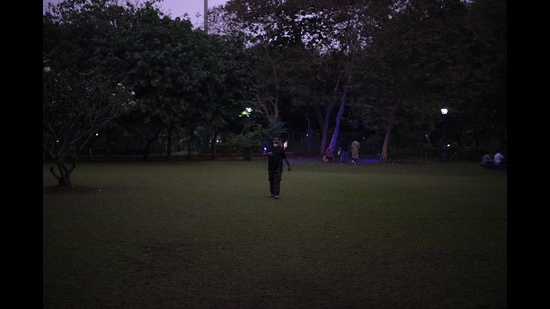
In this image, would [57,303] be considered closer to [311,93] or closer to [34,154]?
[34,154]

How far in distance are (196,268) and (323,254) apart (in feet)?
5.69

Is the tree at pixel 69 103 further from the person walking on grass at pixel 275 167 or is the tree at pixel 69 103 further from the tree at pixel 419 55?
the tree at pixel 419 55

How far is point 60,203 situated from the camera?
11656 mm

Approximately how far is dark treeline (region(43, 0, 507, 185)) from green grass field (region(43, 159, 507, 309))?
11.9m

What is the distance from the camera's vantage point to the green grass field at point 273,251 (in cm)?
506

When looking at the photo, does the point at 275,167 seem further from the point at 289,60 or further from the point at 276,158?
the point at 289,60

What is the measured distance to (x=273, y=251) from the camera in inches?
274

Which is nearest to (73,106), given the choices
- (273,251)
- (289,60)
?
(273,251)

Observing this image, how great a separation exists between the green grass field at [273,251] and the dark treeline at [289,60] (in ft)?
38.9

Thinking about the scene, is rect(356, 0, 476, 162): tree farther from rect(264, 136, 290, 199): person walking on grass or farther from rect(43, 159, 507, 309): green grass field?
rect(264, 136, 290, 199): person walking on grass

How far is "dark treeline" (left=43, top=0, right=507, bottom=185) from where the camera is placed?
2688 centimetres

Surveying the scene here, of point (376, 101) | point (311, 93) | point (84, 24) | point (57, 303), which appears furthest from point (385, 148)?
point (57, 303)

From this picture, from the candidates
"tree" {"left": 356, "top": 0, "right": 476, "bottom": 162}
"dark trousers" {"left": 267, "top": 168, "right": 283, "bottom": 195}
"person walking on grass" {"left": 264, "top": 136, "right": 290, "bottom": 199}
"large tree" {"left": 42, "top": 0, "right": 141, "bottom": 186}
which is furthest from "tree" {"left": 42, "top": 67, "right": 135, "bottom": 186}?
"tree" {"left": 356, "top": 0, "right": 476, "bottom": 162}

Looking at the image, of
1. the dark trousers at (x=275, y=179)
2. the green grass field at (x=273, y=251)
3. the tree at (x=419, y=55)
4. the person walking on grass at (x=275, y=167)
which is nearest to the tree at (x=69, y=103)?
the green grass field at (x=273, y=251)
